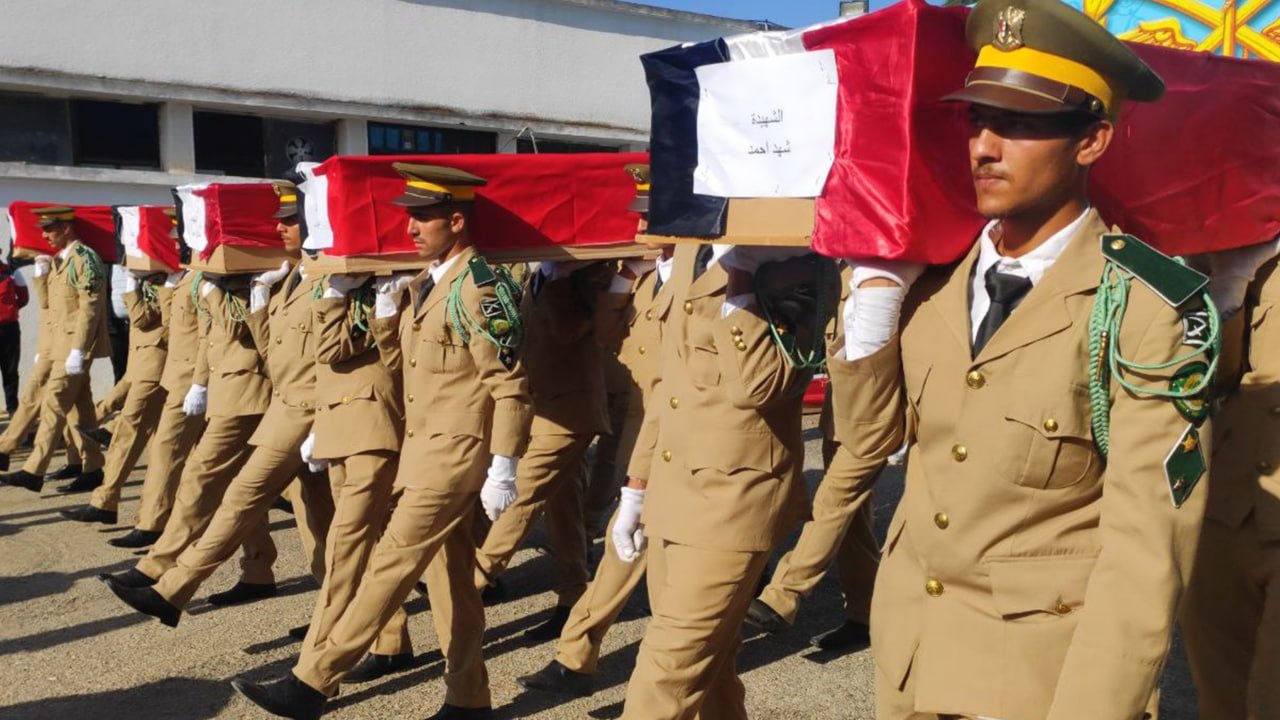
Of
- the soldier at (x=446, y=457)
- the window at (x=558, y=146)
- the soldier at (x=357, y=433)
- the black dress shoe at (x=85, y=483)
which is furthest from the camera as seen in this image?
the window at (x=558, y=146)

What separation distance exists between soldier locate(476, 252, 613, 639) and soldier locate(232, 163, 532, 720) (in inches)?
41.1

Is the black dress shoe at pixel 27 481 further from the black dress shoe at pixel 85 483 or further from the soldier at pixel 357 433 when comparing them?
the soldier at pixel 357 433

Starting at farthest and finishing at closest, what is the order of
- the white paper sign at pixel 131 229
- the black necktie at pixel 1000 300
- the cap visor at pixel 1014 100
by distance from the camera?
1. the white paper sign at pixel 131 229
2. the black necktie at pixel 1000 300
3. the cap visor at pixel 1014 100

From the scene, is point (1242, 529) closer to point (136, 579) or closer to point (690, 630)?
point (690, 630)

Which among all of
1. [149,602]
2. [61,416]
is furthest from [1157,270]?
[61,416]

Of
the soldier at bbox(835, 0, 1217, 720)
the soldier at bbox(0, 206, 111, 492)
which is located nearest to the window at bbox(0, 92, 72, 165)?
the soldier at bbox(0, 206, 111, 492)

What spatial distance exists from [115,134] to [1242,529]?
14048 millimetres

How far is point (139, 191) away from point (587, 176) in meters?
10.8

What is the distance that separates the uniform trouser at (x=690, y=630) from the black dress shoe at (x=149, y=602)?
9.17 ft

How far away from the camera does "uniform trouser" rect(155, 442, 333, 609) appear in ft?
18.2

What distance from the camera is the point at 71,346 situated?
9461mm

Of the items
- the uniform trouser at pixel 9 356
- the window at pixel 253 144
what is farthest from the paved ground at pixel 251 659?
the window at pixel 253 144

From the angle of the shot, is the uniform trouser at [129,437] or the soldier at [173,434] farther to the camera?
the uniform trouser at [129,437]

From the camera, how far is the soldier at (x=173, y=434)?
7.53 metres
